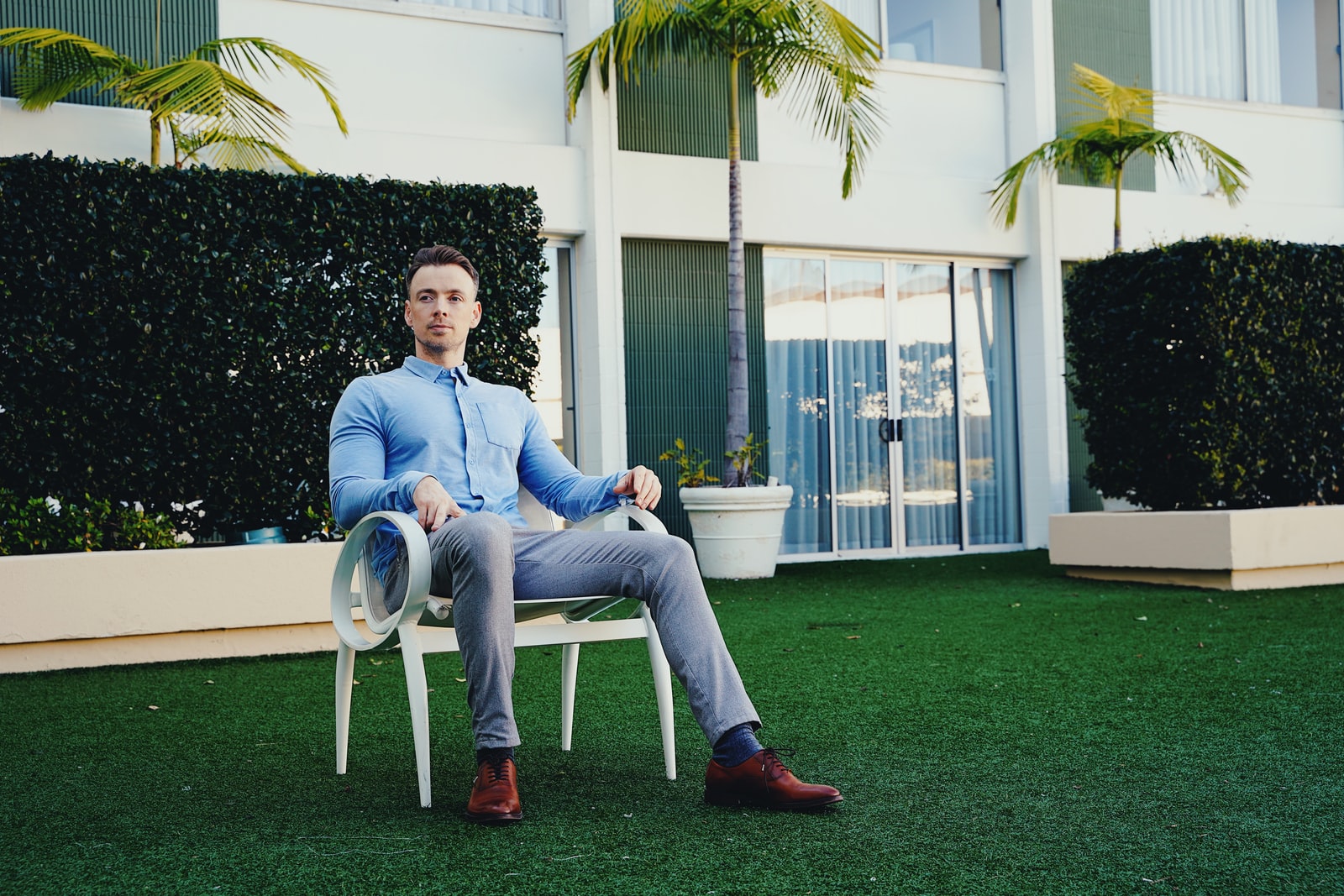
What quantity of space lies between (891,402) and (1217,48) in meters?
4.53

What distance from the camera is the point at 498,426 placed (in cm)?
287

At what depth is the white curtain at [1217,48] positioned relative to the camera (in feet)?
34.2

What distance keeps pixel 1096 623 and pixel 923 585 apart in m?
1.79

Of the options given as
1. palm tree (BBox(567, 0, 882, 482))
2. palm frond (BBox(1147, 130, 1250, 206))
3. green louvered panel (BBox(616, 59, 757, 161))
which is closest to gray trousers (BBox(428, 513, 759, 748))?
palm tree (BBox(567, 0, 882, 482))

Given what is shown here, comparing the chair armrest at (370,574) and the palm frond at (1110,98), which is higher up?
the palm frond at (1110,98)

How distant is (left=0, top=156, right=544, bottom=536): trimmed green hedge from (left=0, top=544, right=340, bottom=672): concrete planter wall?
47 centimetres

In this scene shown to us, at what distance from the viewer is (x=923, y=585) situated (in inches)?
282

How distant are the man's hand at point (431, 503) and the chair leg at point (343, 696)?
1.70 ft

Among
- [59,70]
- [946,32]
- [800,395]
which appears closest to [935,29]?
[946,32]

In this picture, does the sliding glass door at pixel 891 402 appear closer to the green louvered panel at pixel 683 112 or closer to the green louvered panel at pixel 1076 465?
the green louvered panel at pixel 1076 465

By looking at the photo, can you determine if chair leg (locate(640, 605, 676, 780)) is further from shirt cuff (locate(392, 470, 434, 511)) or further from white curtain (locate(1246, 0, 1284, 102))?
white curtain (locate(1246, 0, 1284, 102))

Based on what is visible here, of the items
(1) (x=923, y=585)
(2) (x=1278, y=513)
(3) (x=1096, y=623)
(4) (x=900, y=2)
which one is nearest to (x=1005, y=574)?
(1) (x=923, y=585)

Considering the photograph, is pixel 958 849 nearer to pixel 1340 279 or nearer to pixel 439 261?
pixel 439 261

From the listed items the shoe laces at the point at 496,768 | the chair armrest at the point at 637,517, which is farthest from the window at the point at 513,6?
the shoe laces at the point at 496,768
